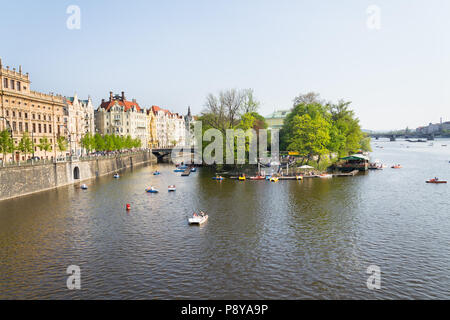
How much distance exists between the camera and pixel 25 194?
62469 millimetres

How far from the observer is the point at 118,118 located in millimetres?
168750

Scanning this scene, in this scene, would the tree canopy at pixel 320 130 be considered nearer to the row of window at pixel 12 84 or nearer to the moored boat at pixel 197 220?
the moored boat at pixel 197 220

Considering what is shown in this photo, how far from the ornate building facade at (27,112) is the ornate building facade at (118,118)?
66811 mm

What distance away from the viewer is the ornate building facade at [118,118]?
167 meters

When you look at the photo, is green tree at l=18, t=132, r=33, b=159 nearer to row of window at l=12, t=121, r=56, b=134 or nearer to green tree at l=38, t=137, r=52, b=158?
row of window at l=12, t=121, r=56, b=134

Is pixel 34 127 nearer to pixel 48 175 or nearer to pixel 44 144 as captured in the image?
pixel 44 144

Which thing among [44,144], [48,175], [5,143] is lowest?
[48,175]

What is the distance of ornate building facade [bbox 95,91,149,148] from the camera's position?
166875 mm

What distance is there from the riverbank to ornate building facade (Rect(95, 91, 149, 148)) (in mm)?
61531

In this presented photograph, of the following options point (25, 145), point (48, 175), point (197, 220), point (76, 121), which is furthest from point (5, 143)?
point (76, 121)

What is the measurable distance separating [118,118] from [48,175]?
103 metres

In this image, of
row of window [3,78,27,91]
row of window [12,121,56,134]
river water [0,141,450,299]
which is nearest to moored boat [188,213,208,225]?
river water [0,141,450,299]
